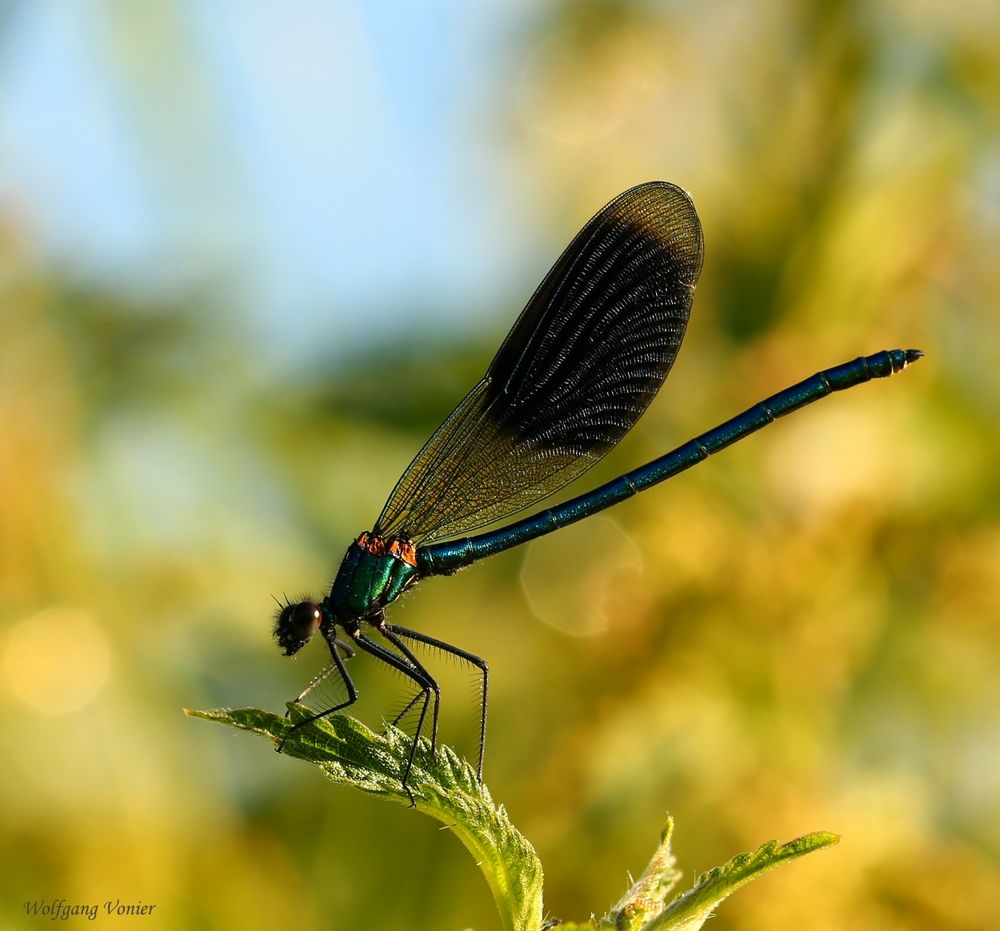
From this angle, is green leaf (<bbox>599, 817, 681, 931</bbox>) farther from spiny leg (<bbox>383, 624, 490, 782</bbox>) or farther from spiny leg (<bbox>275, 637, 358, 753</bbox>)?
spiny leg (<bbox>275, 637, 358, 753</bbox>)

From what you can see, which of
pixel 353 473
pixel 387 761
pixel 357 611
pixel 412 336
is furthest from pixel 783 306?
pixel 387 761

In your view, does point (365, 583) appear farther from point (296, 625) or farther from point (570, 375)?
point (570, 375)

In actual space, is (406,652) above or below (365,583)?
below

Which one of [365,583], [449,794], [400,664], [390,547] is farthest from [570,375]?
[449,794]

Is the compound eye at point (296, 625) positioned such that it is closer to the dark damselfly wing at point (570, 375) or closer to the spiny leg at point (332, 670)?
the spiny leg at point (332, 670)

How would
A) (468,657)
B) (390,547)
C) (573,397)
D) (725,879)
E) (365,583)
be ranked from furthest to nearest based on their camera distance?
(573,397)
(390,547)
(365,583)
(468,657)
(725,879)

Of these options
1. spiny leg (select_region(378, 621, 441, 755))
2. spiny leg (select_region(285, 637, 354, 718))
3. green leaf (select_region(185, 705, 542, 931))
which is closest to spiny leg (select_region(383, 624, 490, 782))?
spiny leg (select_region(378, 621, 441, 755))

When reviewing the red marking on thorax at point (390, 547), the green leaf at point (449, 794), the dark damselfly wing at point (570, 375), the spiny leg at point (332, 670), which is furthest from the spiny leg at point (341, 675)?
the green leaf at point (449, 794)

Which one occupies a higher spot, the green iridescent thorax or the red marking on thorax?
the red marking on thorax
